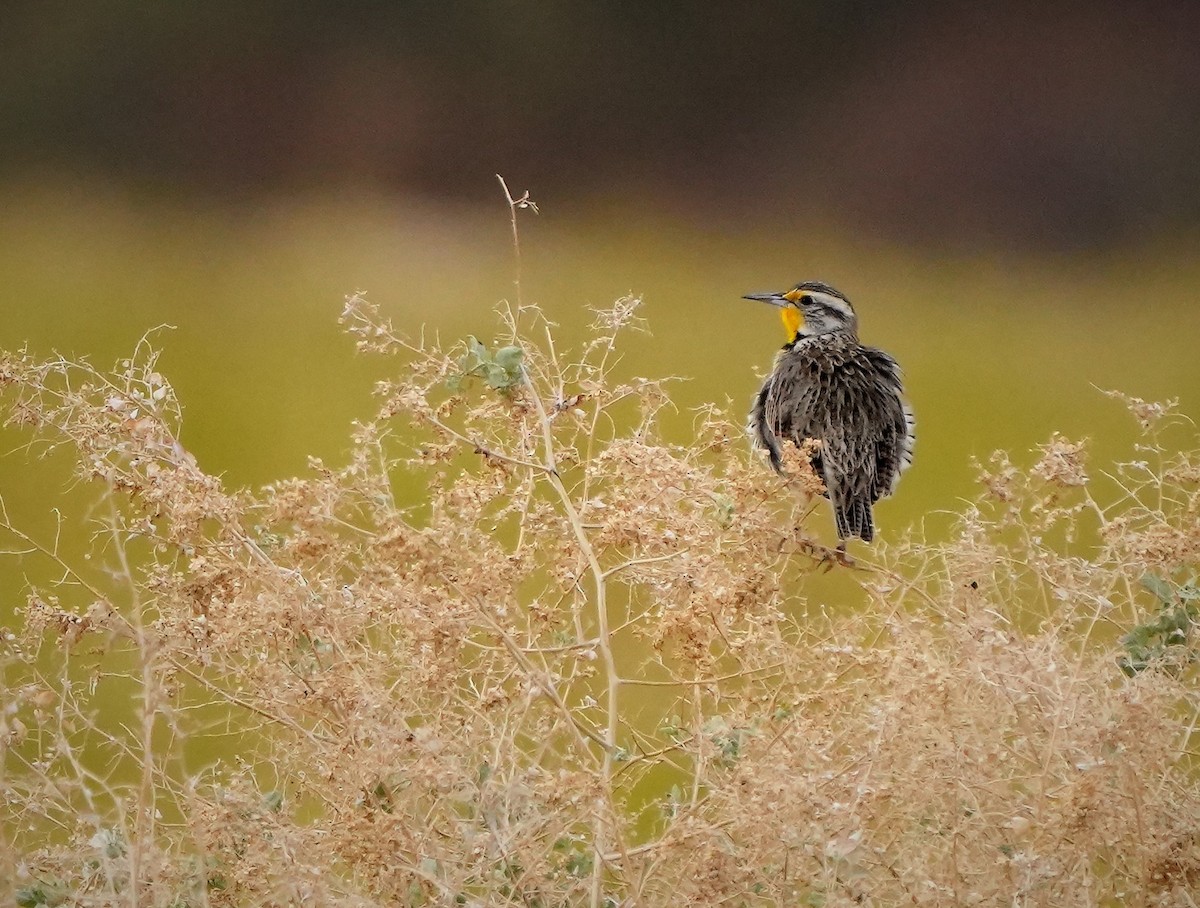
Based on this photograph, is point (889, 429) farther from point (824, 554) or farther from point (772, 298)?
point (824, 554)

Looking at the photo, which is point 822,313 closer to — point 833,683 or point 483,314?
point 483,314

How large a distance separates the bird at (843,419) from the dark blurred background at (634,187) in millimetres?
270

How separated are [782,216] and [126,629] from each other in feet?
6.85

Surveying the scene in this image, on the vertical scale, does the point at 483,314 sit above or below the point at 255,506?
above

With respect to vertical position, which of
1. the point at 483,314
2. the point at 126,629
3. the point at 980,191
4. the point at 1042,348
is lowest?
the point at 126,629

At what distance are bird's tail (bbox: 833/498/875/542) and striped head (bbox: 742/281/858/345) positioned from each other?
589 mm

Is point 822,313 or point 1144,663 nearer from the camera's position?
point 1144,663

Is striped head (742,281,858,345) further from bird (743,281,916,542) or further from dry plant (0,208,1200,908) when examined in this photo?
dry plant (0,208,1200,908)

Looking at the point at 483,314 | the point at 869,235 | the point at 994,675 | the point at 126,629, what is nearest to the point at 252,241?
the point at 483,314

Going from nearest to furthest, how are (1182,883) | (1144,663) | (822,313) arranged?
(1182,883)
(1144,663)
(822,313)

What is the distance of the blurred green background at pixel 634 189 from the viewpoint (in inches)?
125

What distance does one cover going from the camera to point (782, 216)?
11.0ft

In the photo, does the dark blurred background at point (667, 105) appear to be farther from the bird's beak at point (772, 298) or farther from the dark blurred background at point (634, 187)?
the bird's beak at point (772, 298)

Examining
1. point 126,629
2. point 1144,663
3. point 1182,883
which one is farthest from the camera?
point 1144,663
